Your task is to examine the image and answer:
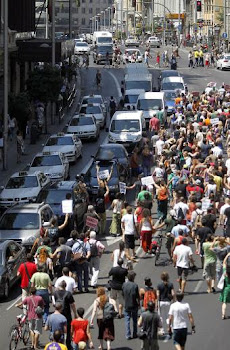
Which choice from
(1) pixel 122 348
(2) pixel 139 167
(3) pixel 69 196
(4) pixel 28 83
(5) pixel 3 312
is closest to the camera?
(1) pixel 122 348

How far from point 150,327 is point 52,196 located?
1303cm

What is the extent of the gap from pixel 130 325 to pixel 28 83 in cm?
3271

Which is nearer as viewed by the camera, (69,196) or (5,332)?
(5,332)

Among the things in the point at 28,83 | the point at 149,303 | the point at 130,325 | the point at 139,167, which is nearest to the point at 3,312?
the point at 130,325

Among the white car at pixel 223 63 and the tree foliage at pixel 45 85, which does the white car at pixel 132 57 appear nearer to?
the white car at pixel 223 63

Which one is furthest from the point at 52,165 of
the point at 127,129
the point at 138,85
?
the point at 138,85

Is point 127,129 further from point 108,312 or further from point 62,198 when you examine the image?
point 108,312

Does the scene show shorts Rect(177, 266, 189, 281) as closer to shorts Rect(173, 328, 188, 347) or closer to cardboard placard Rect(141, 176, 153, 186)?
shorts Rect(173, 328, 188, 347)

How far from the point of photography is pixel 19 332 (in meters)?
20.0

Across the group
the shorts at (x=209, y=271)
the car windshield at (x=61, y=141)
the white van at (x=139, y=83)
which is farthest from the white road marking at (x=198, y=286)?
the white van at (x=139, y=83)

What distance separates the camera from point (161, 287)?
20.3 m

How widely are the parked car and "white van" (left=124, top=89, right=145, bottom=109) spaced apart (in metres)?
26.1

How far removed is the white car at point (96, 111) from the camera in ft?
171

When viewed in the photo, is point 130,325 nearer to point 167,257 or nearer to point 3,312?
point 3,312
